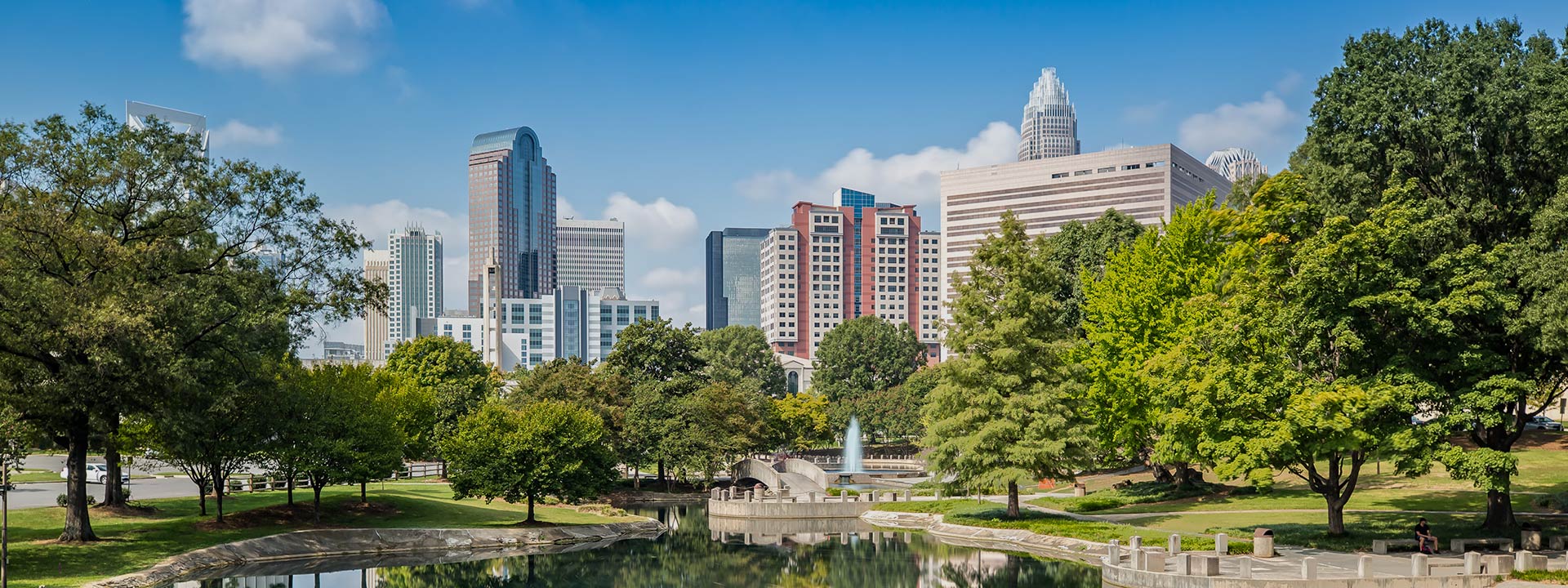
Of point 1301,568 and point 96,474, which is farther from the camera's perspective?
point 96,474

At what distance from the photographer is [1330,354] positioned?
122ft

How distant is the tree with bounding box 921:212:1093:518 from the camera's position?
49125mm

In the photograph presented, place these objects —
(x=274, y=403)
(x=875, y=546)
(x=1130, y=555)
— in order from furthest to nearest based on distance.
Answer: (x=875, y=546) → (x=274, y=403) → (x=1130, y=555)

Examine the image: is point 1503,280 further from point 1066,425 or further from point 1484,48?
point 1066,425

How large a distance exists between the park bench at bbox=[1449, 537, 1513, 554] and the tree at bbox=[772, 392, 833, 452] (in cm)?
7054

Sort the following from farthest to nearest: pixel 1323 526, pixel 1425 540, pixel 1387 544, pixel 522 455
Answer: pixel 522 455 < pixel 1323 526 < pixel 1387 544 < pixel 1425 540

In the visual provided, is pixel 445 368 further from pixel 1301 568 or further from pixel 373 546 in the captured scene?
pixel 1301 568

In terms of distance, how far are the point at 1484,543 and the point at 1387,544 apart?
2568 millimetres

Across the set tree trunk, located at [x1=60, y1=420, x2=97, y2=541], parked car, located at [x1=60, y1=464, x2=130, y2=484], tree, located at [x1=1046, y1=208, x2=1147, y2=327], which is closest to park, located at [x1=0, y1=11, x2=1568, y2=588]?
tree trunk, located at [x1=60, y1=420, x2=97, y2=541]

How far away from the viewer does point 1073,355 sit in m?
57.3

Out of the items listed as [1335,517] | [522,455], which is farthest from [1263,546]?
[522,455]

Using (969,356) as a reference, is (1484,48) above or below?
above

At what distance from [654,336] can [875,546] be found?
131ft

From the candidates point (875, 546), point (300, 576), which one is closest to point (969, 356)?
point (875, 546)
